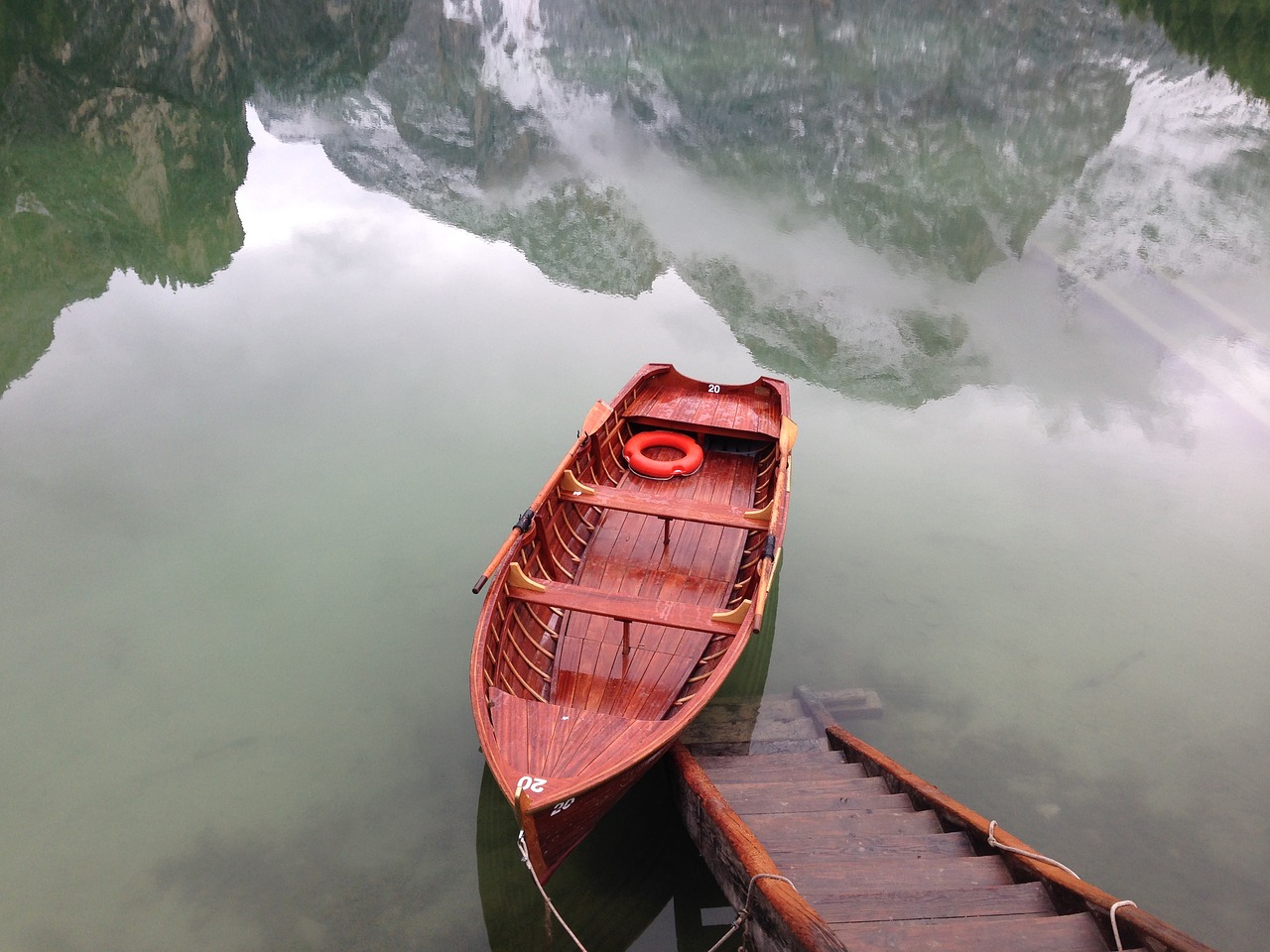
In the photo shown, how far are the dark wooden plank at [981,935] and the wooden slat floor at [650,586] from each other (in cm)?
295

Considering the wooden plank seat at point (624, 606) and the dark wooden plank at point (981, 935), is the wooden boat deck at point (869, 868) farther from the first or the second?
the wooden plank seat at point (624, 606)

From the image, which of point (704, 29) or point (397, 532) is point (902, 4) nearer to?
point (704, 29)

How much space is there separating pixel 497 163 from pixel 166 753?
4207 centimetres

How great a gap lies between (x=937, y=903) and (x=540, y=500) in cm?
511

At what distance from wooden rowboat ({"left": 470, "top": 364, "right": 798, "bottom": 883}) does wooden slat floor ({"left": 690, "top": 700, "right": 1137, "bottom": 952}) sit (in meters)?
0.89

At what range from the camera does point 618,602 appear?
7637 mm

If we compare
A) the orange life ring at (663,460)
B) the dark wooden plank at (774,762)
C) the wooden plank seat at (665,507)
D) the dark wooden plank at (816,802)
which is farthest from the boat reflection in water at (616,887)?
the orange life ring at (663,460)

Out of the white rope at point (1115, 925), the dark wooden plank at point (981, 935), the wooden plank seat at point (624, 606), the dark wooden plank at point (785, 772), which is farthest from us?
the wooden plank seat at point (624, 606)

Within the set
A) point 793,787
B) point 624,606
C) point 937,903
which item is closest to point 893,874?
point 937,903

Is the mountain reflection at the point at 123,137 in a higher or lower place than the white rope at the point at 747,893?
higher

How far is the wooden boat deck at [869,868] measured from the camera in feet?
15.2

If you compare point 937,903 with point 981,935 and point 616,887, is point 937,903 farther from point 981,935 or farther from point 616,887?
point 616,887

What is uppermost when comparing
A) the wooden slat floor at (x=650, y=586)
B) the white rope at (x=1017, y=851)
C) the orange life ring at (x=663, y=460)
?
the orange life ring at (x=663, y=460)

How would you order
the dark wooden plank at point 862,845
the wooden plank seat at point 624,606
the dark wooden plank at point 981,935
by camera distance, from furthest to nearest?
the wooden plank seat at point 624,606 → the dark wooden plank at point 862,845 → the dark wooden plank at point 981,935
